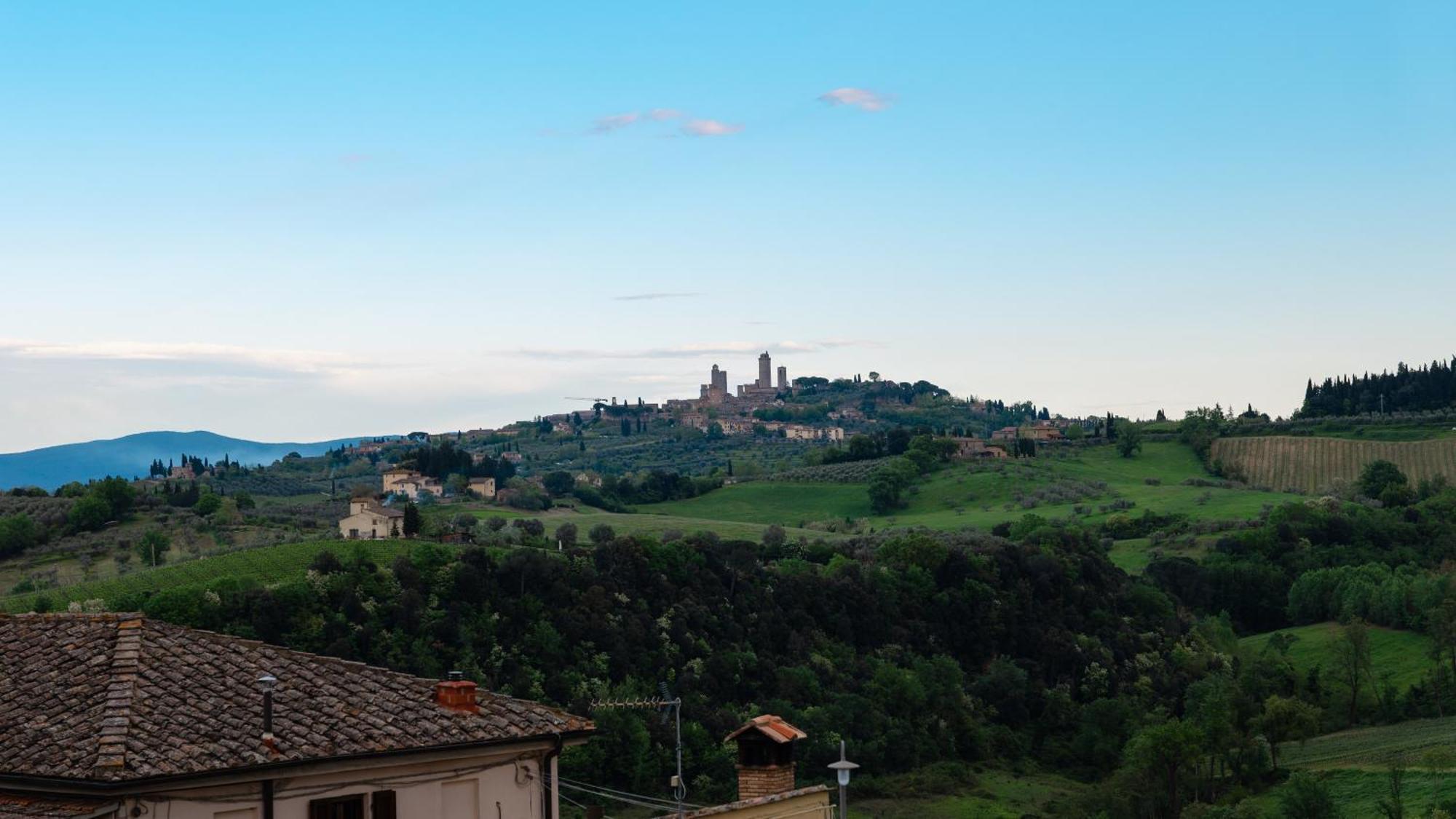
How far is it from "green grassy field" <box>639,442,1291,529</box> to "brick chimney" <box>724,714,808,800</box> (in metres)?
103

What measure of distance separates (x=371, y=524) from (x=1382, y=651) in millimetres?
53791

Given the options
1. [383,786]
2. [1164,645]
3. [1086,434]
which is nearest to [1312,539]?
[1164,645]

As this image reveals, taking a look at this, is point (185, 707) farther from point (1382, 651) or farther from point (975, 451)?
point (975, 451)

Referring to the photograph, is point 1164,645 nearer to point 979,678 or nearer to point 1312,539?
point 979,678

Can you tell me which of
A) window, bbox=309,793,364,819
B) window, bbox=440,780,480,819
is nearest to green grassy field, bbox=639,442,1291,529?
→ window, bbox=440,780,480,819

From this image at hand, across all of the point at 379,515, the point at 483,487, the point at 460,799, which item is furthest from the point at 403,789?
the point at 483,487

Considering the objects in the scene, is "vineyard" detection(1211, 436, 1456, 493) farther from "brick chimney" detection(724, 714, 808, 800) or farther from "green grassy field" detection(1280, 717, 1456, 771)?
"brick chimney" detection(724, 714, 808, 800)

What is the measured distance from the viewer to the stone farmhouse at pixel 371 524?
84188mm

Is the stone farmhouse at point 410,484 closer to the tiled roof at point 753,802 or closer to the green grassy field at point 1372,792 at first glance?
the green grassy field at point 1372,792

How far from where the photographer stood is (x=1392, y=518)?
112 metres

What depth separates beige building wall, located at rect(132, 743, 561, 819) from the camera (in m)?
11.7

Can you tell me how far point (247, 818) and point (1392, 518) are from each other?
366ft

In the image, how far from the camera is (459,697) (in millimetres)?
13961

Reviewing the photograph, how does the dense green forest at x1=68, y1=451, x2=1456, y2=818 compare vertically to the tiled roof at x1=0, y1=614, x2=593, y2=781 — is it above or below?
below
